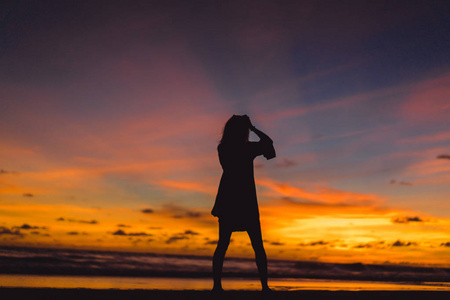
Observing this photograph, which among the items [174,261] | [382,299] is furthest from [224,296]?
[174,261]

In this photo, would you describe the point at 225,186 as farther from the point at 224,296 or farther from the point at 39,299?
the point at 39,299

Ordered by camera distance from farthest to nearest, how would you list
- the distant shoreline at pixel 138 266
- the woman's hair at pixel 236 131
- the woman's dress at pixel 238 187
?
the distant shoreline at pixel 138 266 → the woman's hair at pixel 236 131 → the woman's dress at pixel 238 187

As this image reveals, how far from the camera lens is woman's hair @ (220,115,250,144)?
5520 millimetres

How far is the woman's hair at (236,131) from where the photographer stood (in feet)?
18.1

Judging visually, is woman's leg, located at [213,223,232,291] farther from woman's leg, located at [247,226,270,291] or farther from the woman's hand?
the woman's hand

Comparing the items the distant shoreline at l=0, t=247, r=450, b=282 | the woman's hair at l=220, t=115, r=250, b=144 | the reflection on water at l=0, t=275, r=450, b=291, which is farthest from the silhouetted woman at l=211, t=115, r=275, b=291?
the distant shoreline at l=0, t=247, r=450, b=282

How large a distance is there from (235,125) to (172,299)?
2484mm

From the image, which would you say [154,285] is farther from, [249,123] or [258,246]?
[249,123]

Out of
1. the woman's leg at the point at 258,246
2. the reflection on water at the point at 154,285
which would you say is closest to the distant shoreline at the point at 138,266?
the reflection on water at the point at 154,285

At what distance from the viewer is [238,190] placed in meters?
5.42

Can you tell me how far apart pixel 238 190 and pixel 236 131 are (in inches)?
29.1

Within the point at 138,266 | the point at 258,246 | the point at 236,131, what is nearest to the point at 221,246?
the point at 258,246

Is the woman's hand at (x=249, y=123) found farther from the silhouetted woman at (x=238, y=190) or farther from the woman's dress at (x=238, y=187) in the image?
the woman's dress at (x=238, y=187)

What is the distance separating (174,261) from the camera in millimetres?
29688
